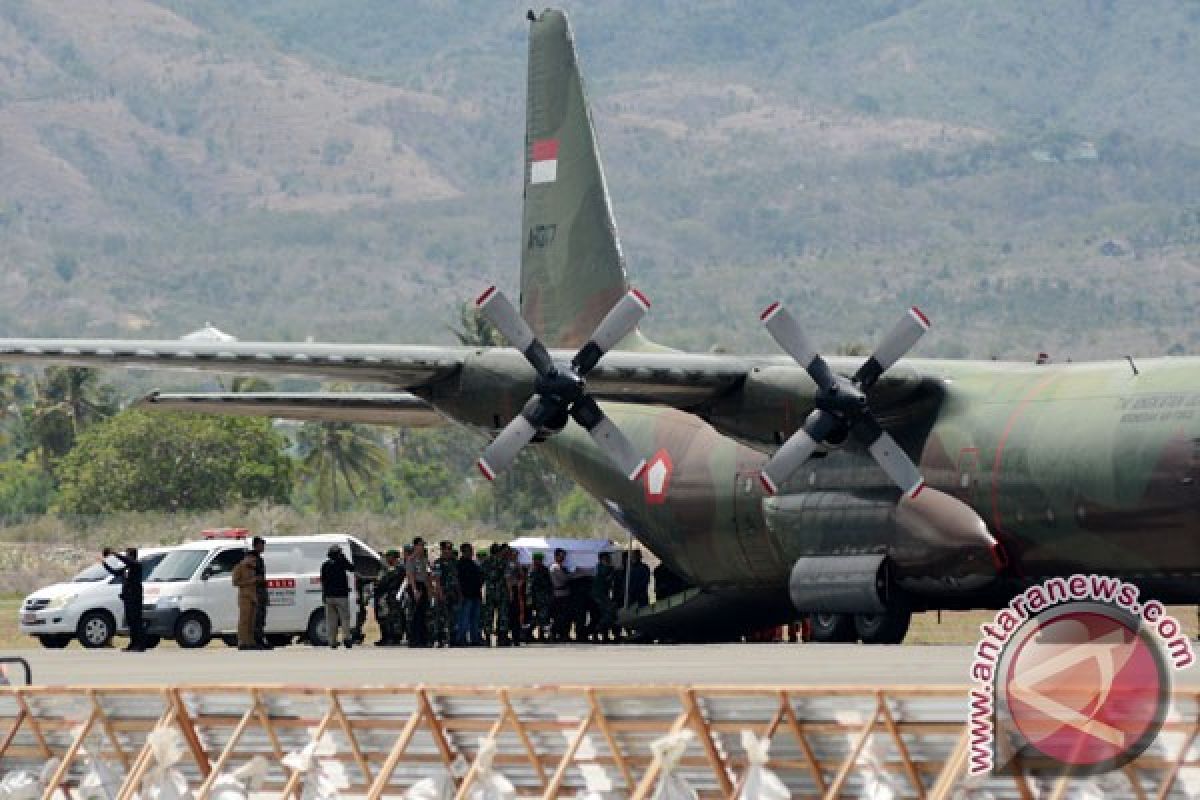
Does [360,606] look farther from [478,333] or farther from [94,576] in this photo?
[478,333]

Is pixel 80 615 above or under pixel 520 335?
under

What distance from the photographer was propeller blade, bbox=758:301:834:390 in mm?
31984

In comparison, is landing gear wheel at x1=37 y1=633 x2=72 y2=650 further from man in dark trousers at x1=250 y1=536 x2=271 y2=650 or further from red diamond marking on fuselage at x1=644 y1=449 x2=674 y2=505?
red diamond marking on fuselage at x1=644 y1=449 x2=674 y2=505

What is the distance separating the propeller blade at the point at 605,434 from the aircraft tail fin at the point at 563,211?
6.23m

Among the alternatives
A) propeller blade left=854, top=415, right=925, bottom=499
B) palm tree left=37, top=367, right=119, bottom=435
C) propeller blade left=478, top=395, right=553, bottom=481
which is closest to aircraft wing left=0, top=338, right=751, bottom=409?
propeller blade left=478, top=395, right=553, bottom=481

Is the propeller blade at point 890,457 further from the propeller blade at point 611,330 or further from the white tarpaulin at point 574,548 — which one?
the white tarpaulin at point 574,548

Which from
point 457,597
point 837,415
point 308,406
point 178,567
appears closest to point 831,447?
point 837,415

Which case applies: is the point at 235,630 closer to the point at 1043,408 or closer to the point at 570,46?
the point at 570,46

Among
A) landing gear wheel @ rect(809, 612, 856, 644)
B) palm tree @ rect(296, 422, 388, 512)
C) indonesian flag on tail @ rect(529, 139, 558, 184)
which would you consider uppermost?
indonesian flag on tail @ rect(529, 139, 558, 184)

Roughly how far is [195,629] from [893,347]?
1380 cm

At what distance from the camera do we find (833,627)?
1331 inches

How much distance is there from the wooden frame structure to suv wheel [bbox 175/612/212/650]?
840 inches

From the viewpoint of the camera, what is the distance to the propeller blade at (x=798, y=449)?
31.7 m

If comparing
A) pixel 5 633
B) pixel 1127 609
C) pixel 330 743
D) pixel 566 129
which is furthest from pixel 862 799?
pixel 5 633
